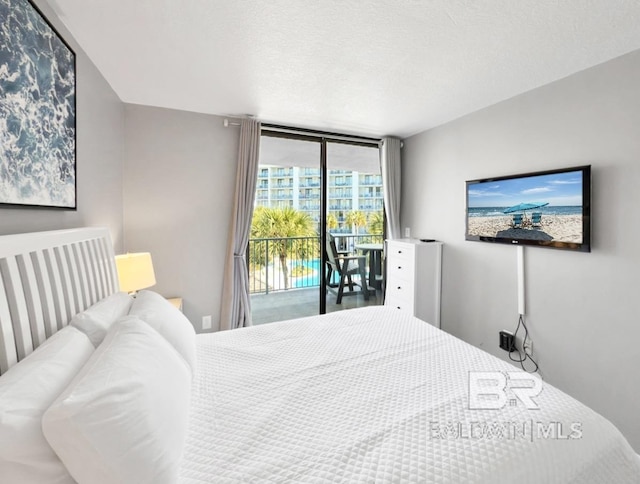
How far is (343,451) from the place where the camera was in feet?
2.99

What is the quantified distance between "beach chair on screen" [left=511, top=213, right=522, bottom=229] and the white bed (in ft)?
4.67

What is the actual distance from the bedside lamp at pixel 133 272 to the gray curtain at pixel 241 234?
901 millimetres

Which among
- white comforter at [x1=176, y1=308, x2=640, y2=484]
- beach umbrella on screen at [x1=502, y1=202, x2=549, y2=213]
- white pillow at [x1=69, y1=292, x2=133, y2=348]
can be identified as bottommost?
white comforter at [x1=176, y1=308, x2=640, y2=484]

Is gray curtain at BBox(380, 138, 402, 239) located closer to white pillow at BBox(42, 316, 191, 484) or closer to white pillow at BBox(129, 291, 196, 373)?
white pillow at BBox(129, 291, 196, 373)

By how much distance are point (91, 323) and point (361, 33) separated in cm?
200

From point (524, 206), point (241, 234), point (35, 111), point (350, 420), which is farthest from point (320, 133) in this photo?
Result: point (350, 420)

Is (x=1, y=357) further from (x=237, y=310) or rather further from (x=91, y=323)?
(x=237, y=310)

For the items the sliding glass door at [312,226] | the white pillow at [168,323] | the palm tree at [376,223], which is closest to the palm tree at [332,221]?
the sliding glass door at [312,226]

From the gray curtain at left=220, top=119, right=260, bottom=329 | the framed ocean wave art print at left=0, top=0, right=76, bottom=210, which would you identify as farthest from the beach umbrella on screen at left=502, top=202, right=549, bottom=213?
the framed ocean wave art print at left=0, top=0, right=76, bottom=210

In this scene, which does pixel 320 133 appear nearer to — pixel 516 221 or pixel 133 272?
pixel 516 221

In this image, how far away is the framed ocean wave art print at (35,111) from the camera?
3.55 feet

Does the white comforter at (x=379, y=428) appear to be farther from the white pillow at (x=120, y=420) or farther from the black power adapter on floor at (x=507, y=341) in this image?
the black power adapter on floor at (x=507, y=341)

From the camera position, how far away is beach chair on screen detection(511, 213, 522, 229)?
2400 millimetres

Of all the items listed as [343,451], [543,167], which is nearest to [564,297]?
[543,167]
